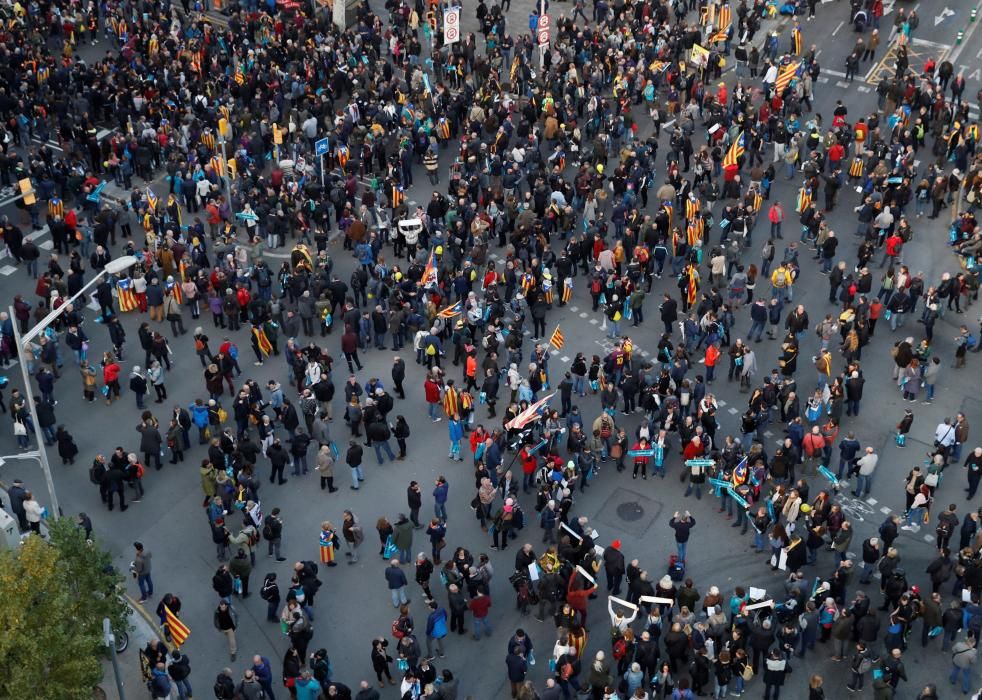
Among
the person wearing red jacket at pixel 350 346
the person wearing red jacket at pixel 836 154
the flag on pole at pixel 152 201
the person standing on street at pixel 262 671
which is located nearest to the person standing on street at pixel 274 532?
the person standing on street at pixel 262 671

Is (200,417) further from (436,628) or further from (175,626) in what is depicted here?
(436,628)

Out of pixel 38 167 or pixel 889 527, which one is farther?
pixel 38 167

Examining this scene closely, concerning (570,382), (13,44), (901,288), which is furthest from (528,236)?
(13,44)

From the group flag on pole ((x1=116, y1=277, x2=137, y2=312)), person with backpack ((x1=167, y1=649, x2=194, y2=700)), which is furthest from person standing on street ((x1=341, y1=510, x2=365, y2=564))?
flag on pole ((x1=116, y1=277, x2=137, y2=312))

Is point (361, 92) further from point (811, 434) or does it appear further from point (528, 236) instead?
point (811, 434)

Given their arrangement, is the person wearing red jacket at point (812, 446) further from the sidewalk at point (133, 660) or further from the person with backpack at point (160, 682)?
the person with backpack at point (160, 682)

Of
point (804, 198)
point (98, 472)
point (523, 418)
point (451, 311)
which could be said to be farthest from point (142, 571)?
point (804, 198)
